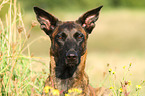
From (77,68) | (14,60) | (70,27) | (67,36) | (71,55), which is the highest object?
(70,27)

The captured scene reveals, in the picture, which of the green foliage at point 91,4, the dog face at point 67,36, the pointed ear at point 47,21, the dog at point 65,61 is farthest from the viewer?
the green foliage at point 91,4

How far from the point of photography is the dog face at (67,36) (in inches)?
217

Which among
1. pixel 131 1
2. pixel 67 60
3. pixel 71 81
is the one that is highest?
pixel 131 1

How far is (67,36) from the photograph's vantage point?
5797 millimetres

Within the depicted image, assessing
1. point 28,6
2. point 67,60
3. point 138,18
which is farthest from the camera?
point 28,6

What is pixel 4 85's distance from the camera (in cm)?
566

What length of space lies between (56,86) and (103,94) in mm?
1378

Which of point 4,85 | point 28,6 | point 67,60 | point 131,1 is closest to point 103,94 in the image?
point 67,60

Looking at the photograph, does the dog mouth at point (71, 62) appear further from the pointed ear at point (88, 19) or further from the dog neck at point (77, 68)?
the pointed ear at point (88, 19)

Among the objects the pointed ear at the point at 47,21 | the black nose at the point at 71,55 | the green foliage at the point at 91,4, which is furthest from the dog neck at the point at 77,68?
the green foliage at the point at 91,4

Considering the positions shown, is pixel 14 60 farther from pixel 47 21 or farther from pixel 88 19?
pixel 88 19

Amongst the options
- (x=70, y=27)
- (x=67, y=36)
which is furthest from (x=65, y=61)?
(x=70, y=27)

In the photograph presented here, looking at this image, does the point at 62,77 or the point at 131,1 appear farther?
the point at 131,1

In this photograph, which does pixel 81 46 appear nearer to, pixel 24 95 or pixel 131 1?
pixel 24 95
